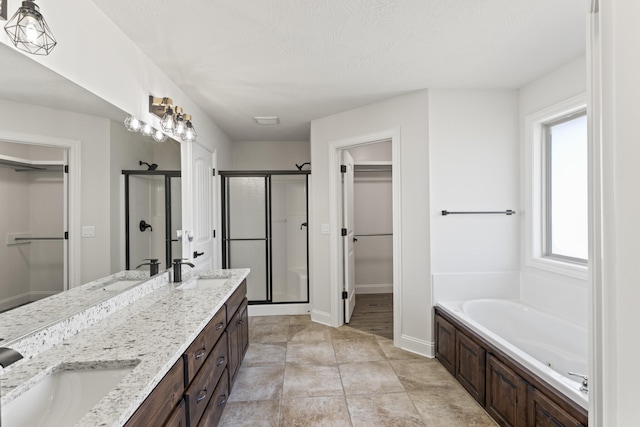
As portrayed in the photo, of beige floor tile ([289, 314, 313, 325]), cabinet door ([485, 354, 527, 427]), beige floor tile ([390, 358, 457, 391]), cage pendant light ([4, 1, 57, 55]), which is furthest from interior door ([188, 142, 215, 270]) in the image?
cabinet door ([485, 354, 527, 427])

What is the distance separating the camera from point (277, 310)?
4.21 meters

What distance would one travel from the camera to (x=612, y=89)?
45 centimetres

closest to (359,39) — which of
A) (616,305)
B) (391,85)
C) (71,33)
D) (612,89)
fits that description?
(391,85)

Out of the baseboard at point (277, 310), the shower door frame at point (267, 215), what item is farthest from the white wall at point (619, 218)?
the baseboard at point (277, 310)

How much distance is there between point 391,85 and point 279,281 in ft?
9.09

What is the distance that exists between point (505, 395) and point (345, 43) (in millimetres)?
2449

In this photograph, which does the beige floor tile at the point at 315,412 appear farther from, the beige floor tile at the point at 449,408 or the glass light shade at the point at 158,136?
the glass light shade at the point at 158,136

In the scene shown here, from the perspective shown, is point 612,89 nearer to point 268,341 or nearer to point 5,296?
point 5,296

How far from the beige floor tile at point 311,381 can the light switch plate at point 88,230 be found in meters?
1.71

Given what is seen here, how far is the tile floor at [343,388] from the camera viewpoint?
6.99 ft

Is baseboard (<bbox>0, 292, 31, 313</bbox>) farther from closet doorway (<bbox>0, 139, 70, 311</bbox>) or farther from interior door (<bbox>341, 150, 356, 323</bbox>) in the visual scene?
interior door (<bbox>341, 150, 356, 323</bbox>)

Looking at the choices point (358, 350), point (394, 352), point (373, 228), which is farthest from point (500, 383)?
point (373, 228)

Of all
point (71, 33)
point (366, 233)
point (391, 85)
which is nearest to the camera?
A: point (71, 33)

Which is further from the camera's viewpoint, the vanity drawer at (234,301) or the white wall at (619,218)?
the vanity drawer at (234,301)
